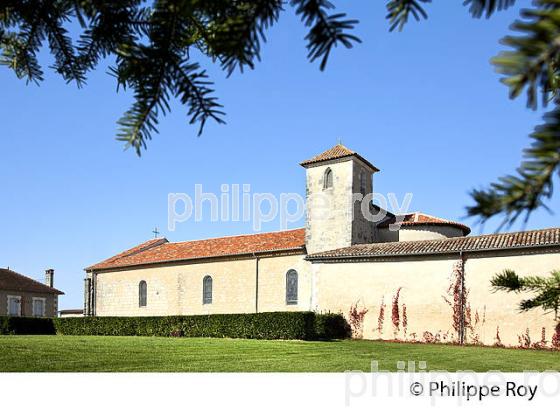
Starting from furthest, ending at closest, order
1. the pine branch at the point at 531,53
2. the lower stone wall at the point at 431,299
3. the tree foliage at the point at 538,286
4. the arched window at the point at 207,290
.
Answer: the arched window at the point at 207,290 → the lower stone wall at the point at 431,299 → the tree foliage at the point at 538,286 → the pine branch at the point at 531,53

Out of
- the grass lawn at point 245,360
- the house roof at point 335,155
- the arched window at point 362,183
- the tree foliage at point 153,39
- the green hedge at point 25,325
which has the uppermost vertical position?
the house roof at point 335,155

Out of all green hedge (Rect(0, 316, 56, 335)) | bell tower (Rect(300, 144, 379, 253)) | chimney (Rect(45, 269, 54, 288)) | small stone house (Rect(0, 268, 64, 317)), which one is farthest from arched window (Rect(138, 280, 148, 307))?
chimney (Rect(45, 269, 54, 288))

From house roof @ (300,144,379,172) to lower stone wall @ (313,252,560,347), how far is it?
22.6ft

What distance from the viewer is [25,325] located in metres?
35.5

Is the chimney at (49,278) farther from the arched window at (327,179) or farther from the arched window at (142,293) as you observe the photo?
the arched window at (327,179)

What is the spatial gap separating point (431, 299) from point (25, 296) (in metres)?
34.9

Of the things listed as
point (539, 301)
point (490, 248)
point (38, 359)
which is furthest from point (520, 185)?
point (490, 248)

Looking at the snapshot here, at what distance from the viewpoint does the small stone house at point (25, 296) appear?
43719 mm

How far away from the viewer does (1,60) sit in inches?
83.4

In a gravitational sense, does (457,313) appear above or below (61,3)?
below

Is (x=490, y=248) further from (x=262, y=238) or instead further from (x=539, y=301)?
(x=539, y=301)

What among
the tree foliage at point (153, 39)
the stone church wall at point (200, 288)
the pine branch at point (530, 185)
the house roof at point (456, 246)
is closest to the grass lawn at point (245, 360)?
the house roof at point (456, 246)

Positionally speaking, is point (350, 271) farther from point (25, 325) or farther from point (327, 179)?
point (25, 325)
